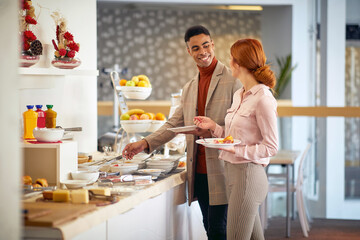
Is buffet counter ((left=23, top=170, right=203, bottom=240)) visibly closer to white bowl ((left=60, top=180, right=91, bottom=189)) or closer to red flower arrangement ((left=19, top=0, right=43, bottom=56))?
white bowl ((left=60, top=180, right=91, bottom=189))

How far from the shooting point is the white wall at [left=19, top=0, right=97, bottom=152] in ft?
11.6

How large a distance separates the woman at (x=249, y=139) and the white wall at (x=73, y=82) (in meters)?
1.17

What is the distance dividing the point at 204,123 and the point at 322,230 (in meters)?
3.39

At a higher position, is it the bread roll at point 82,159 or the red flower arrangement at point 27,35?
the red flower arrangement at point 27,35

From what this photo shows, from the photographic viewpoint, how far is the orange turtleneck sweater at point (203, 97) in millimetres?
3275

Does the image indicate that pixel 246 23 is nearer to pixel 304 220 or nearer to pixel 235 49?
pixel 304 220

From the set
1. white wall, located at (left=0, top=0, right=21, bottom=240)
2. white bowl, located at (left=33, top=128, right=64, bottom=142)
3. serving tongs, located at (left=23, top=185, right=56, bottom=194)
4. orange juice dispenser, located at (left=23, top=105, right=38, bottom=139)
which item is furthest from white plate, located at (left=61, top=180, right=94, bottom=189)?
white wall, located at (left=0, top=0, right=21, bottom=240)

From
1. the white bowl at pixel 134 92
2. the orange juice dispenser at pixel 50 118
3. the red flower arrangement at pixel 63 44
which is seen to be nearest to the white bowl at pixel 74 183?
the orange juice dispenser at pixel 50 118

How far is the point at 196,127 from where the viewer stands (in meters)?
3.10

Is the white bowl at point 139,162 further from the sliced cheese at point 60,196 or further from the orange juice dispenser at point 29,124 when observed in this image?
the sliced cheese at point 60,196

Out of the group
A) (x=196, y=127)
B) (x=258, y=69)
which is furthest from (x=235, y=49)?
(x=196, y=127)

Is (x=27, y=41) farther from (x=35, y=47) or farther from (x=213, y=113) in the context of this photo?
(x=213, y=113)

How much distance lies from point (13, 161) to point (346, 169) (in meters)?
5.42

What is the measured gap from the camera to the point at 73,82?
157 inches
